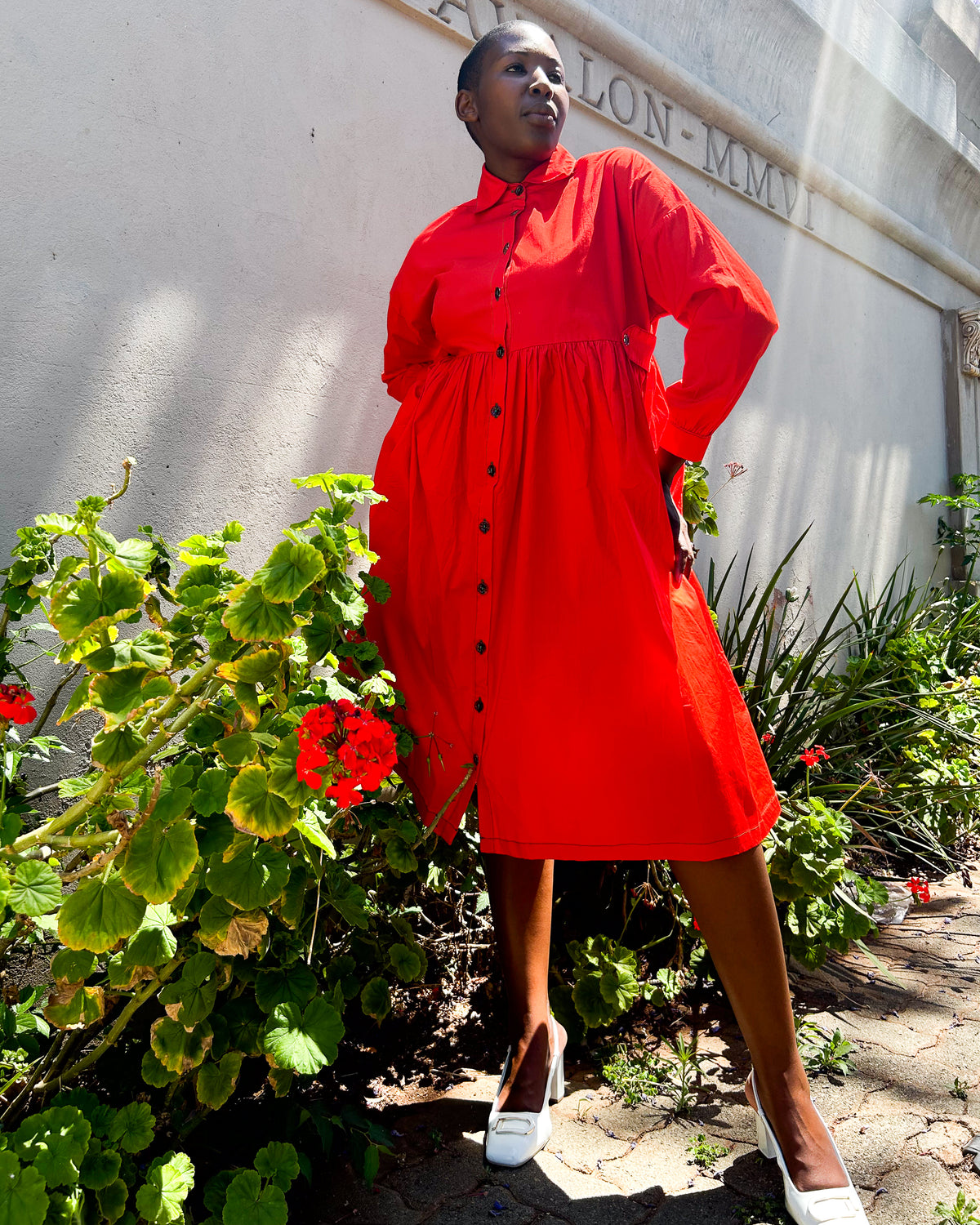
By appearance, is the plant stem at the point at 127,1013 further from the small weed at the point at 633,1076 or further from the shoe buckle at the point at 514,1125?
the small weed at the point at 633,1076

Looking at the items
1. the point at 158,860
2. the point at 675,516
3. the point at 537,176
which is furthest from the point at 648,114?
the point at 158,860

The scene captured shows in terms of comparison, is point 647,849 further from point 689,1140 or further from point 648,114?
point 648,114

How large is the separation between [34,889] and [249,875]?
0.80 feet

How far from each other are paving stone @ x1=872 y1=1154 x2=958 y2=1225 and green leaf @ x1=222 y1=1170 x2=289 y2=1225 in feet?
2.97

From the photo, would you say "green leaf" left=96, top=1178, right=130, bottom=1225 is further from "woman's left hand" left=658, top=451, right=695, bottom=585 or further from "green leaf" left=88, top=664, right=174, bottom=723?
"woman's left hand" left=658, top=451, right=695, bottom=585

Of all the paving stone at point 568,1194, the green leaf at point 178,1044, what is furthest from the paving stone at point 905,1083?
the green leaf at point 178,1044

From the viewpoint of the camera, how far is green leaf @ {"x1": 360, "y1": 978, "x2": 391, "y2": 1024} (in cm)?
172

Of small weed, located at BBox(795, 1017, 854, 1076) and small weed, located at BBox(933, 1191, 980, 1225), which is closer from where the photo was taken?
small weed, located at BBox(933, 1191, 980, 1225)

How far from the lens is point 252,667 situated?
1187mm

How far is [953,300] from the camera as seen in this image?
541cm

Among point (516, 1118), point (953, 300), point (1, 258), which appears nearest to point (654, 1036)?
point (516, 1118)

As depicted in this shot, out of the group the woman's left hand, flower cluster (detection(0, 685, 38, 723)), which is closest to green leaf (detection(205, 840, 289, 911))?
flower cluster (detection(0, 685, 38, 723))

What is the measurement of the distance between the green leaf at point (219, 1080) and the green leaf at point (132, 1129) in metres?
0.08

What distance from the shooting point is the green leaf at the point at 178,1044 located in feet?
4.22
